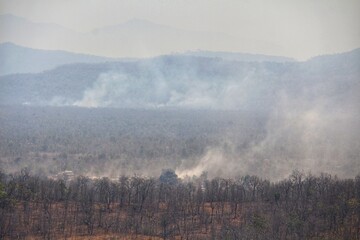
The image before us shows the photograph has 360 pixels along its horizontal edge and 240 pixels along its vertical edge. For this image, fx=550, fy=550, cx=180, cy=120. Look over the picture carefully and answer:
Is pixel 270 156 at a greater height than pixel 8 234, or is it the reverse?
pixel 270 156

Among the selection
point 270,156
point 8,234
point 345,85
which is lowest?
point 8,234

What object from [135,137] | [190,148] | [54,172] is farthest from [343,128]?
[54,172]

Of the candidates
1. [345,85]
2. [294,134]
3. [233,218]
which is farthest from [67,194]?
[345,85]

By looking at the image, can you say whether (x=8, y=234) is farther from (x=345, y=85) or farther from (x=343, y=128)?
(x=345, y=85)

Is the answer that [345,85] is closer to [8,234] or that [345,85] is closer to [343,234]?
[343,234]

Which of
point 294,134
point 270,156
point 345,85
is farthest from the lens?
point 345,85

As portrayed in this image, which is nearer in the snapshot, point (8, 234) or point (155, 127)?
point (8, 234)

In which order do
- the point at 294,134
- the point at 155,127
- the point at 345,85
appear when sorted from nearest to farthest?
the point at 294,134
the point at 155,127
the point at 345,85
